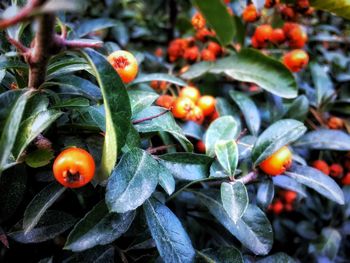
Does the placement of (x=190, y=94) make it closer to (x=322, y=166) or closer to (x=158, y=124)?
(x=158, y=124)

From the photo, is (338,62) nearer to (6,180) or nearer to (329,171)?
(329,171)

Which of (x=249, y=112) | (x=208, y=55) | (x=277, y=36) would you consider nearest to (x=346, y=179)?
(x=249, y=112)

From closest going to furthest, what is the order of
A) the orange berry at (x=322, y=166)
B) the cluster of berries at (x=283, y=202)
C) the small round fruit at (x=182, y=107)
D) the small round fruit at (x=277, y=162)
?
the small round fruit at (x=277, y=162) < the small round fruit at (x=182, y=107) < the orange berry at (x=322, y=166) < the cluster of berries at (x=283, y=202)

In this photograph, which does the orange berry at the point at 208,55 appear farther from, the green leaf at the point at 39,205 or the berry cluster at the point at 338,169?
the green leaf at the point at 39,205

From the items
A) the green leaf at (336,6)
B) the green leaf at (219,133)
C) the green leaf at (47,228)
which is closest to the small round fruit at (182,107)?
the green leaf at (219,133)

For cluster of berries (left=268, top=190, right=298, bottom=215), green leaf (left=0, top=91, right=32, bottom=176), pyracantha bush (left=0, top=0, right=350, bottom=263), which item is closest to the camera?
green leaf (left=0, top=91, right=32, bottom=176)

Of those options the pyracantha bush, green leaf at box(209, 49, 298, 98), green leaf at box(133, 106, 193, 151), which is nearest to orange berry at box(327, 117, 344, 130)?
the pyracantha bush

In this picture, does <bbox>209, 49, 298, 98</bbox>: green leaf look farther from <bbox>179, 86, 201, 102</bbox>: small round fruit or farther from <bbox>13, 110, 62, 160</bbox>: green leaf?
<bbox>13, 110, 62, 160</bbox>: green leaf
